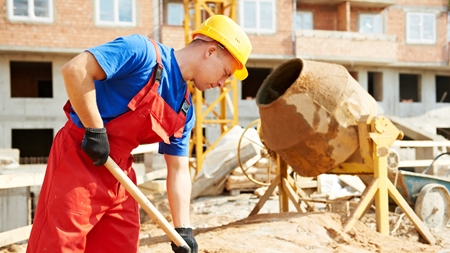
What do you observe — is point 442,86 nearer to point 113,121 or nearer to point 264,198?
point 264,198

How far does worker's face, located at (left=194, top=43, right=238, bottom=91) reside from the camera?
9.48 ft

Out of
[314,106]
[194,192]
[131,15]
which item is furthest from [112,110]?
[131,15]

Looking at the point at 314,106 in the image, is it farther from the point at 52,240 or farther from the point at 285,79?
the point at 52,240

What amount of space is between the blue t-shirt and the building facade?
17.3 metres

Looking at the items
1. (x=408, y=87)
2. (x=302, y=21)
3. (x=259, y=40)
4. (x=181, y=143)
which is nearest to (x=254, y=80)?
(x=302, y=21)

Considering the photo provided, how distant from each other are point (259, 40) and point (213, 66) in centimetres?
1855

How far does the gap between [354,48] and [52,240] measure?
2078 centimetres

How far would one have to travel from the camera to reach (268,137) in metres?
6.15

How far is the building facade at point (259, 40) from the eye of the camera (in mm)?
19406

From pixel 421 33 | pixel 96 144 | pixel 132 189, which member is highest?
pixel 421 33

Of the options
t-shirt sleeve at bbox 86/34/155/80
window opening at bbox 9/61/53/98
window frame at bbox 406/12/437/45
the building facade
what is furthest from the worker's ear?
window opening at bbox 9/61/53/98

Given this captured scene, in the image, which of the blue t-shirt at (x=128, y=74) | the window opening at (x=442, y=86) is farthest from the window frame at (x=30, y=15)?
the window opening at (x=442, y=86)

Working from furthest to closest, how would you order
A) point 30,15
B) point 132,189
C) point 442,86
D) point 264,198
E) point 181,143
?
point 442,86 → point 30,15 → point 264,198 → point 181,143 → point 132,189

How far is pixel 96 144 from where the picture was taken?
8.58 ft
